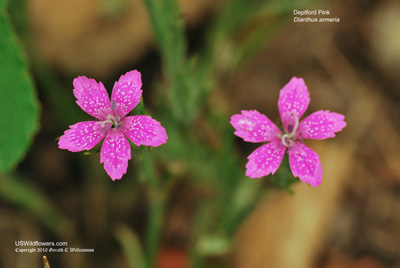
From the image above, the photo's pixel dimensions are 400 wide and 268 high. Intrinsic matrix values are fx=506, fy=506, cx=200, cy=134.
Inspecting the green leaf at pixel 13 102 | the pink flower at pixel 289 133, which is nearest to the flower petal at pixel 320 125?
the pink flower at pixel 289 133

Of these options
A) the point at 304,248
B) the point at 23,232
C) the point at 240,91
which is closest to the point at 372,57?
the point at 240,91

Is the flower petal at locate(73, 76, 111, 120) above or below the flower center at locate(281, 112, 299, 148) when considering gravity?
above

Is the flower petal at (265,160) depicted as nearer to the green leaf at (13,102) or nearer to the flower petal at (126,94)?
the flower petal at (126,94)

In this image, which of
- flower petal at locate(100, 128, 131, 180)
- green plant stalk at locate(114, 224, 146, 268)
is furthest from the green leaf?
green plant stalk at locate(114, 224, 146, 268)

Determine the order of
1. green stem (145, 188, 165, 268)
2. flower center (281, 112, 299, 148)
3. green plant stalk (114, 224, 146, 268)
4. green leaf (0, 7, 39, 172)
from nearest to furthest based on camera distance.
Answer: flower center (281, 112, 299, 148), green leaf (0, 7, 39, 172), green stem (145, 188, 165, 268), green plant stalk (114, 224, 146, 268)

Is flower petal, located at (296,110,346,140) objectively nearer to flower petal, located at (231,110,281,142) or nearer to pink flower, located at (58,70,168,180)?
flower petal, located at (231,110,281,142)

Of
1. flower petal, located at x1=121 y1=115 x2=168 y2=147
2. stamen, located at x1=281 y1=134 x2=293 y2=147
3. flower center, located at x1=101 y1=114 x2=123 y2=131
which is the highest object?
flower center, located at x1=101 y1=114 x2=123 y2=131
